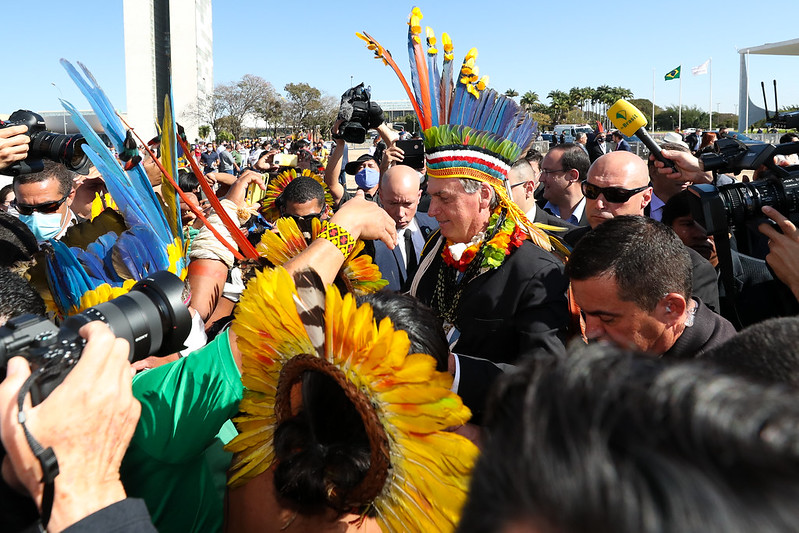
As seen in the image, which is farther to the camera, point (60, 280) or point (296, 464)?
point (60, 280)

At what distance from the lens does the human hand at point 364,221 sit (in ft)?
6.78

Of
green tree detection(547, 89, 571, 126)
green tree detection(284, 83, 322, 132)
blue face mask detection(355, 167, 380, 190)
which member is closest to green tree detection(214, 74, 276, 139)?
green tree detection(284, 83, 322, 132)

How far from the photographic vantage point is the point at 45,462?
1.05 m

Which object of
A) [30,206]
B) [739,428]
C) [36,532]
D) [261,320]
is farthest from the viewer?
[30,206]

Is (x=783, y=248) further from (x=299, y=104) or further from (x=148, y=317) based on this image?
(x=299, y=104)

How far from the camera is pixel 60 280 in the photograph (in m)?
2.20

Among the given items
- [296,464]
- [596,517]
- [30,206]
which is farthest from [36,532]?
[30,206]

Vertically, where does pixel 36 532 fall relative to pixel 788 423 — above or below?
below

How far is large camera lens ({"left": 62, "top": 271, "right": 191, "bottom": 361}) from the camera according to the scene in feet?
4.38

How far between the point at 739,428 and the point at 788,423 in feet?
0.16

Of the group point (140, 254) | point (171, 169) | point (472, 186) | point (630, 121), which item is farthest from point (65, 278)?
point (630, 121)

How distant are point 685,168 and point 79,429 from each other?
3.22 metres

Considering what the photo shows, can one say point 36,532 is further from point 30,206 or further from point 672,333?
point 30,206

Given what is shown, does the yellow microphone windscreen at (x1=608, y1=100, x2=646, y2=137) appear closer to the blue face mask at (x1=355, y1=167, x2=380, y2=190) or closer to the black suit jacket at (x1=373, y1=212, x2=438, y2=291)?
the black suit jacket at (x1=373, y1=212, x2=438, y2=291)
